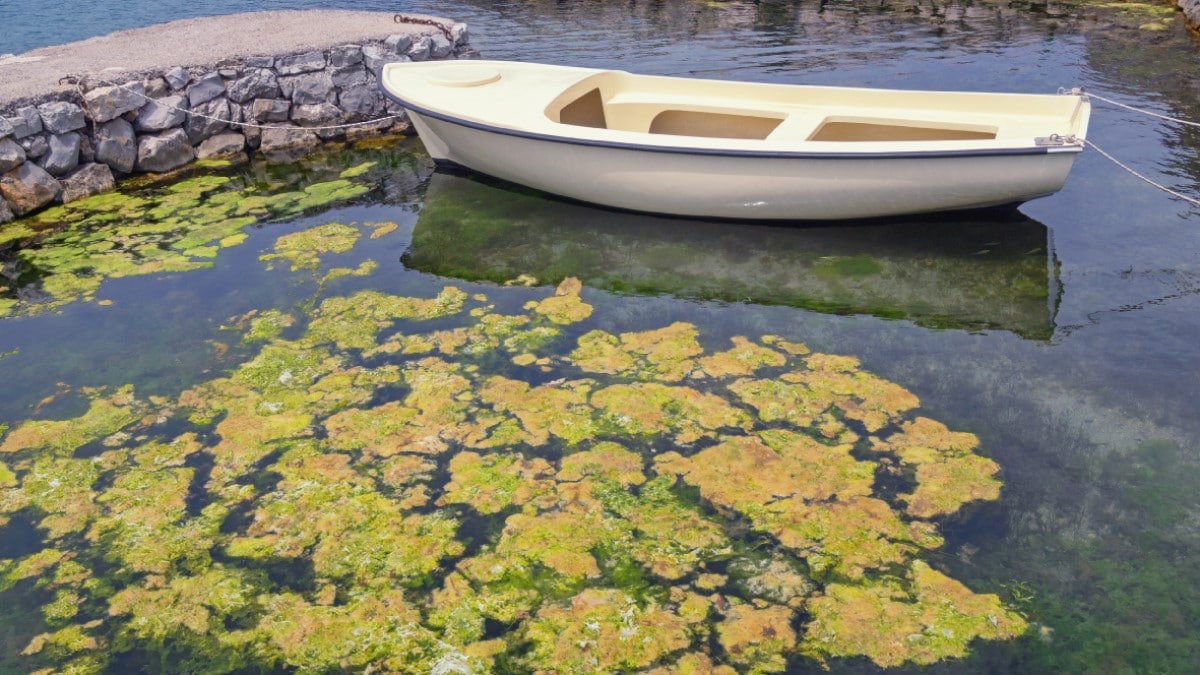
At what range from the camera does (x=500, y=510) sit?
466cm

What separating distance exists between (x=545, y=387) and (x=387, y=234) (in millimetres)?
3056

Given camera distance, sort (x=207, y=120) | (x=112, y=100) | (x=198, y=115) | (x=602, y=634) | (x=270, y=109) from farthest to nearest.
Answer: (x=270, y=109) < (x=207, y=120) < (x=198, y=115) < (x=112, y=100) < (x=602, y=634)

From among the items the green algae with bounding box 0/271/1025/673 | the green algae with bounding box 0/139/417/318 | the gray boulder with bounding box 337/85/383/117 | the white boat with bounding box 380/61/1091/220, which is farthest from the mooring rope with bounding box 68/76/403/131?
the green algae with bounding box 0/271/1025/673

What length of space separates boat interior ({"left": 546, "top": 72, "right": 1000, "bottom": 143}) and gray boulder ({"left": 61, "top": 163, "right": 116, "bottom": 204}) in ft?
14.7

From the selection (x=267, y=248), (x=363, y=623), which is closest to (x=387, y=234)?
(x=267, y=248)

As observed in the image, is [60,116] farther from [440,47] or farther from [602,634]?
[602,634]

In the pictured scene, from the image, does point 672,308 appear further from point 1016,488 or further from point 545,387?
point 1016,488

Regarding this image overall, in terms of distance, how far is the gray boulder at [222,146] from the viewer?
984cm

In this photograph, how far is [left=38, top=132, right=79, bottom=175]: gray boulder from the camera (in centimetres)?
857

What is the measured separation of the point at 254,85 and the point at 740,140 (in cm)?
564

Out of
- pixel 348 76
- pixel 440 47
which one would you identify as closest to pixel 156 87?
pixel 348 76

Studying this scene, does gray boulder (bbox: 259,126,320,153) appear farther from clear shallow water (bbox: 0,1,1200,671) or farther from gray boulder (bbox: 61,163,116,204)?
clear shallow water (bbox: 0,1,1200,671)

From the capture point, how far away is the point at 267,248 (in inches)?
309

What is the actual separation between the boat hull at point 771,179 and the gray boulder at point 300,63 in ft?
9.45
